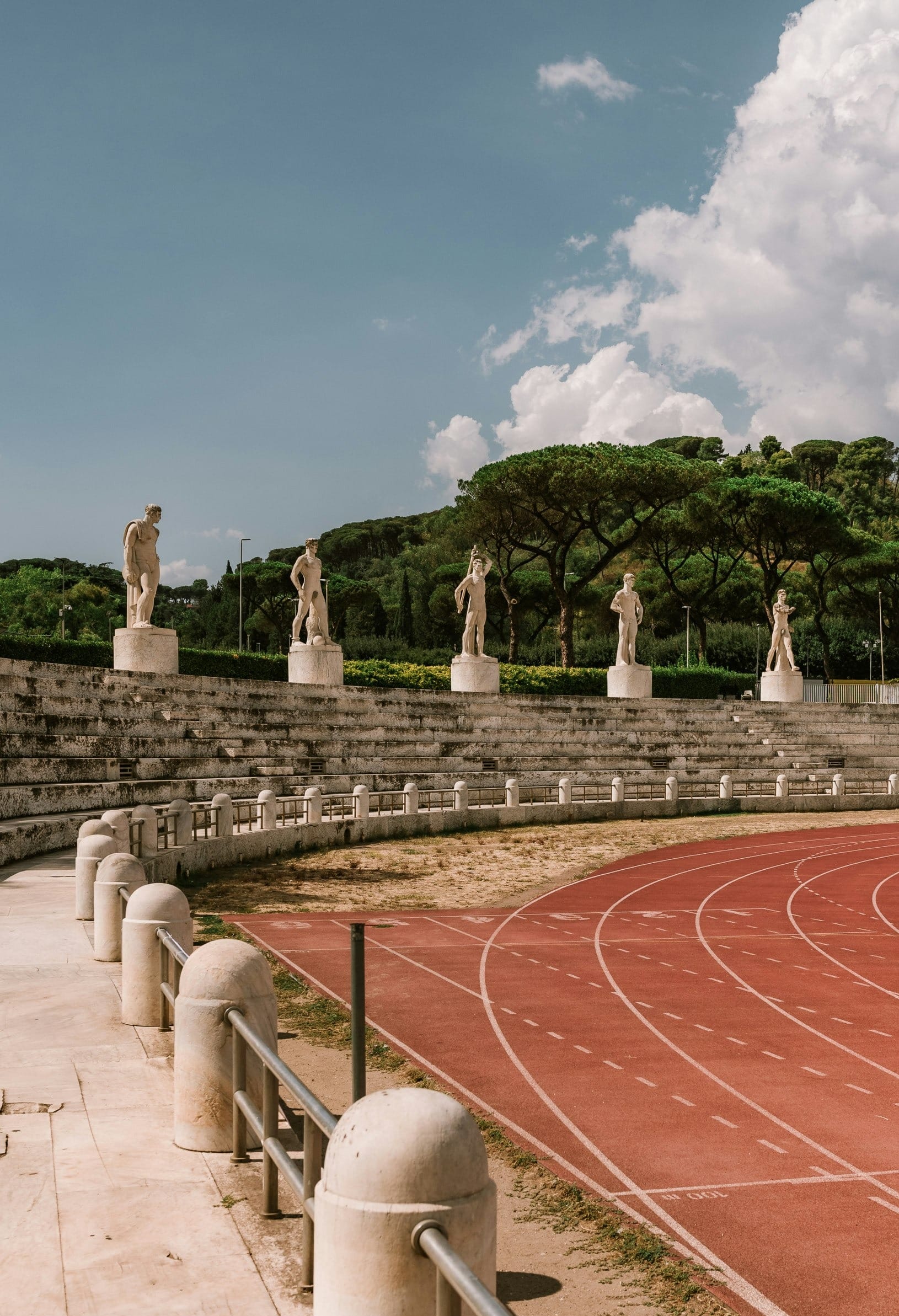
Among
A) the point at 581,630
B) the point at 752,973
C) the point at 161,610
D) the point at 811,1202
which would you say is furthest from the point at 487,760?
the point at 161,610

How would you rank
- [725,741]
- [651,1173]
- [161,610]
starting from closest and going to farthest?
[651,1173]
[725,741]
[161,610]

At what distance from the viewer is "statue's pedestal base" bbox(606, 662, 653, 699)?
1478 inches

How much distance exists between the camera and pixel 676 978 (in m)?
11.3

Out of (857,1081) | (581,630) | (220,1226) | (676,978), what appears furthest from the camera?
(581,630)

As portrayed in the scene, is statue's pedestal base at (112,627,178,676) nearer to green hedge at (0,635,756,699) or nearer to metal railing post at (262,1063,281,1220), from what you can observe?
green hedge at (0,635,756,699)

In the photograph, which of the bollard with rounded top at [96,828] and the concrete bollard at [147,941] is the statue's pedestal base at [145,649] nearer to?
the bollard with rounded top at [96,828]

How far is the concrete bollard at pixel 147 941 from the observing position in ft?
23.2

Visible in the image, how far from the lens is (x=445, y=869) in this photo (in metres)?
18.8

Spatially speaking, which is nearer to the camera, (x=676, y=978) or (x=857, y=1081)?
(x=857, y=1081)

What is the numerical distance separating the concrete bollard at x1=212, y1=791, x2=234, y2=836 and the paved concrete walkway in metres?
9.07

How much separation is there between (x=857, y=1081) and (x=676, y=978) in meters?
3.29

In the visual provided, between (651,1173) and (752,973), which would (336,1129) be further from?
(752,973)

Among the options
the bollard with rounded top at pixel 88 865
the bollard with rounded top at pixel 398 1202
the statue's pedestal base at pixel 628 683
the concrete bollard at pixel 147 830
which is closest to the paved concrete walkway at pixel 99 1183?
the bollard with rounded top at pixel 398 1202

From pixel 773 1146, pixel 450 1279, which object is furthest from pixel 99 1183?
pixel 773 1146
